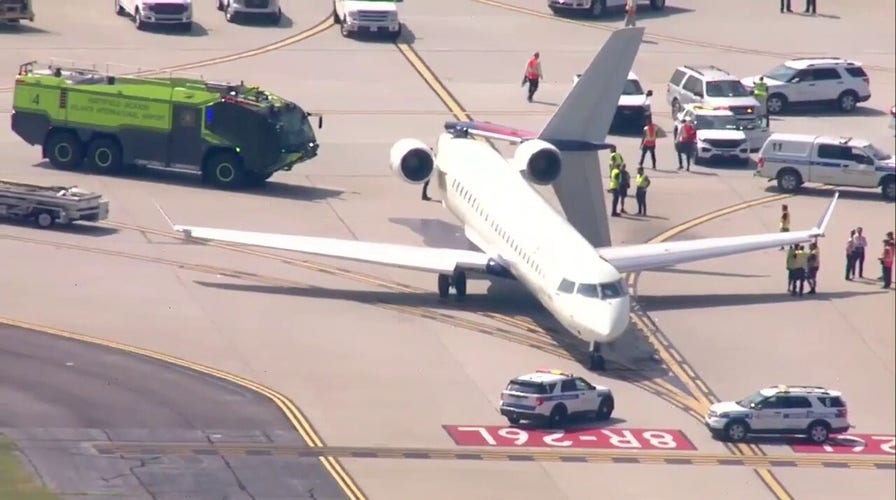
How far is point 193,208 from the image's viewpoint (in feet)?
209

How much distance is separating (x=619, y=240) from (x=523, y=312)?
Result: 27.0 feet

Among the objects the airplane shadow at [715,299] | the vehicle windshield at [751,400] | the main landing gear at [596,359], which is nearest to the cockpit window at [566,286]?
the main landing gear at [596,359]

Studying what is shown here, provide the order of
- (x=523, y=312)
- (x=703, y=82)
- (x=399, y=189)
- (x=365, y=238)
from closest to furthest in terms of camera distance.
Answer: (x=523, y=312) → (x=365, y=238) → (x=399, y=189) → (x=703, y=82)

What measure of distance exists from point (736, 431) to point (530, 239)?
32.2ft

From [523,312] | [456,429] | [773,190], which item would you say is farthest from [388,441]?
[773,190]

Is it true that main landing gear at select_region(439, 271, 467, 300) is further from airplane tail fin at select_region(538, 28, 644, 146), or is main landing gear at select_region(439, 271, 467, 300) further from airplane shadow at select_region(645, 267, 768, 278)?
airplane shadow at select_region(645, 267, 768, 278)

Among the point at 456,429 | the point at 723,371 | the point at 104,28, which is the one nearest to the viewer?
the point at 456,429

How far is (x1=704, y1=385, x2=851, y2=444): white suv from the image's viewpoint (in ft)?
145

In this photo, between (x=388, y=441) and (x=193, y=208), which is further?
(x=193, y=208)

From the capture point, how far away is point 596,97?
193ft

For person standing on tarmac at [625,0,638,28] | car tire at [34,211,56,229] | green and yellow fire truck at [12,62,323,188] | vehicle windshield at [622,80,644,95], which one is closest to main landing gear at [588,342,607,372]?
car tire at [34,211,56,229]

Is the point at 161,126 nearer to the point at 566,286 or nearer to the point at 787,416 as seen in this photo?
the point at 566,286

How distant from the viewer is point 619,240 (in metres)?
62.2

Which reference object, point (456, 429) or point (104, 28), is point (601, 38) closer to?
point (104, 28)
